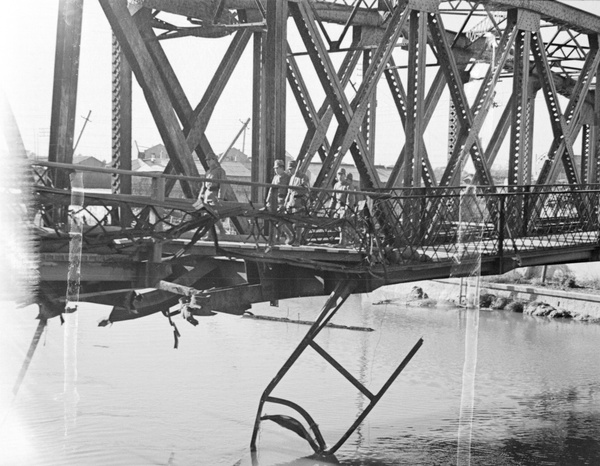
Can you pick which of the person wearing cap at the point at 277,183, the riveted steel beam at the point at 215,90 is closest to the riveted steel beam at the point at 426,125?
the riveted steel beam at the point at 215,90

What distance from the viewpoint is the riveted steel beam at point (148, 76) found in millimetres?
10812

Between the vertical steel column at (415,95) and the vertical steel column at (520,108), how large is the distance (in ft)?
11.1

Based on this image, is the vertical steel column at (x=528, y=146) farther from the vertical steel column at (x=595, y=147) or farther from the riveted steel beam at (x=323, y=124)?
the riveted steel beam at (x=323, y=124)

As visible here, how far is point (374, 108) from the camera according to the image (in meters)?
18.7

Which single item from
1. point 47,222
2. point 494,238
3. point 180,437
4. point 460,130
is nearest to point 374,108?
point 460,130

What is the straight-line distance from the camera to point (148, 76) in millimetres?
11031

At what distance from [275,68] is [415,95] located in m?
3.80

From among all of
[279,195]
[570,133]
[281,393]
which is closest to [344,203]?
[279,195]

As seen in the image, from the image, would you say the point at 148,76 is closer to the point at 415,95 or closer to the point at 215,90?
the point at 215,90

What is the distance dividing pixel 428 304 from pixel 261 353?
10.3 meters

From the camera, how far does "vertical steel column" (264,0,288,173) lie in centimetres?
1253

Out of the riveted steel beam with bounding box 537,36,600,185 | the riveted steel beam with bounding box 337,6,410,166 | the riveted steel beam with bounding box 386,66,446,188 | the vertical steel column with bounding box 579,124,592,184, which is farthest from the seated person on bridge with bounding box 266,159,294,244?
the vertical steel column with bounding box 579,124,592,184

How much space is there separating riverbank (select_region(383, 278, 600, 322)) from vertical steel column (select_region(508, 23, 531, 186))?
10.1 m

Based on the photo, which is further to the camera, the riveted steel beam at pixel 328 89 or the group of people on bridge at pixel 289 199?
the riveted steel beam at pixel 328 89
